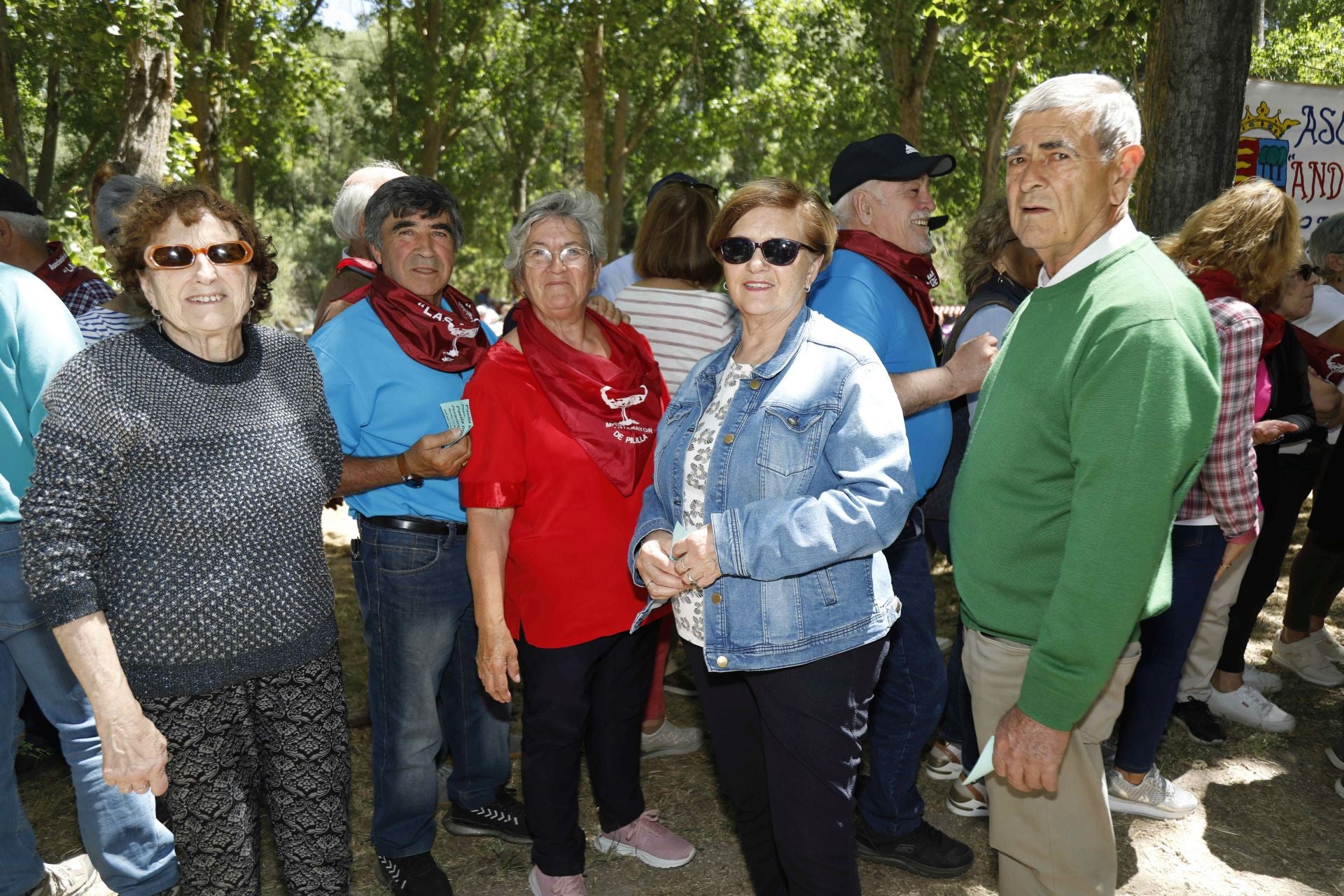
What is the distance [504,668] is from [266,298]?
127 cm

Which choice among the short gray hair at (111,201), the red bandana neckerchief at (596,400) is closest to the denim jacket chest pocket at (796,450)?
the red bandana neckerchief at (596,400)

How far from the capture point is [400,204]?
10.7 ft

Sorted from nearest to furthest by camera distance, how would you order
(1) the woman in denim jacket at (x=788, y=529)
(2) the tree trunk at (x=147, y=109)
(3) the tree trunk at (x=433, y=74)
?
(1) the woman in denim jacket at (x=788, y=529), (2) the tree trunk at (x=147, y=109), (3) the tree trunk at (x=433, y=74)

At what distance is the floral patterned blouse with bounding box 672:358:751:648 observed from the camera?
8.27 ft

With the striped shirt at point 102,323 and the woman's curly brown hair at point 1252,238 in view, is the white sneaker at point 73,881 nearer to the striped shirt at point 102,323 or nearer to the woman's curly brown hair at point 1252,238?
the striped shirt at point 102,323

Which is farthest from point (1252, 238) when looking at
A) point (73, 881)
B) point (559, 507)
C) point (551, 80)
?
point (551, 80)

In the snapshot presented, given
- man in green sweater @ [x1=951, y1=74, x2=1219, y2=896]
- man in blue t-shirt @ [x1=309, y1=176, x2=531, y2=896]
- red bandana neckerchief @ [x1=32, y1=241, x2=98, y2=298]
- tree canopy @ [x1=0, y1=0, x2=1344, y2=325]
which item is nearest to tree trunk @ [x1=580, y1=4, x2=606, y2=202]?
tree canopy @ [x1=0, y1=0, x2=1344, y2=325]

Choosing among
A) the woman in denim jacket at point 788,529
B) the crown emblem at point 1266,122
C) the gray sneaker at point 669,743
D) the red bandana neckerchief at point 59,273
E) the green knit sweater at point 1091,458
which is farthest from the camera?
the crown emblem at point 1266,122

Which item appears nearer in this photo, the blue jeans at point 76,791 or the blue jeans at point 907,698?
the blue jeans at point 76,791

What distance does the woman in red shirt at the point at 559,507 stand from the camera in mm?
2912

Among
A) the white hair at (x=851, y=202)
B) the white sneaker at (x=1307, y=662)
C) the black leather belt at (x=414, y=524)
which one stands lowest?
the white sneaker at (x=1307, y=662)

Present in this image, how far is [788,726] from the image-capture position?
8.06 ft

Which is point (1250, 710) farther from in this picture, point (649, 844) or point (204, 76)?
point (204, 76)

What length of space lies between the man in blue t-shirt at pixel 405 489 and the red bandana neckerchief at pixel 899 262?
4.33 feet
